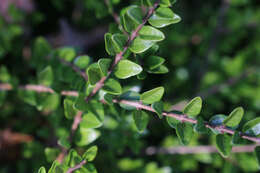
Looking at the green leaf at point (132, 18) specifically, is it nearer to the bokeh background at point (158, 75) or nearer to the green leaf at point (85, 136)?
the green leaf at point (85, 136)

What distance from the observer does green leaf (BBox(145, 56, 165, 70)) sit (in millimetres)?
893

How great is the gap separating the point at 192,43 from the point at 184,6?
316 millimetres

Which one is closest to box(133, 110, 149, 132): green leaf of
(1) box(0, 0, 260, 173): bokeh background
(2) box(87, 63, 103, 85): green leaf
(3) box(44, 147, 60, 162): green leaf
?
(2) box(87, 63, 103, 85): green leaf

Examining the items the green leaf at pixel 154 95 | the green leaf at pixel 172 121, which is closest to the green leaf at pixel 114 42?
the green leaf at pixel 154 95

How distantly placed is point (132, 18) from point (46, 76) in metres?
0.56

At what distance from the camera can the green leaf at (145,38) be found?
839 mm

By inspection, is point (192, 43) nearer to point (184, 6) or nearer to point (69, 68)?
point (184, 6)

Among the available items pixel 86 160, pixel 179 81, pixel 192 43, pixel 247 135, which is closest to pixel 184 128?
pixel 247 135

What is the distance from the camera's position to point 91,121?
1.01 meters

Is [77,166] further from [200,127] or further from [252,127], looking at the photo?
[252,127]

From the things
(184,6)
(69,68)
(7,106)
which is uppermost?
(69,68)

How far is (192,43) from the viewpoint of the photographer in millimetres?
2293

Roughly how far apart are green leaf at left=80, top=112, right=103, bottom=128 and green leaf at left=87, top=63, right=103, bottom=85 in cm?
16

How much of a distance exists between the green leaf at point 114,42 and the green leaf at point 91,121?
260 millimetres
